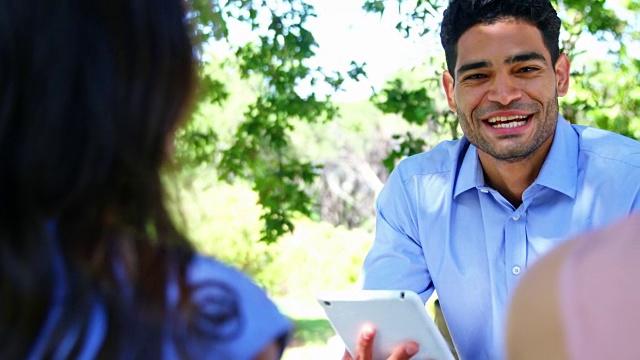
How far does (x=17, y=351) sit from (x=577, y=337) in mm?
510

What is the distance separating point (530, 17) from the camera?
286 centimetres

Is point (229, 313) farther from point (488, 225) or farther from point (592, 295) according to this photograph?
point (488, 225)

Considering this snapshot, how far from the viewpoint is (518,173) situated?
9.16 feet

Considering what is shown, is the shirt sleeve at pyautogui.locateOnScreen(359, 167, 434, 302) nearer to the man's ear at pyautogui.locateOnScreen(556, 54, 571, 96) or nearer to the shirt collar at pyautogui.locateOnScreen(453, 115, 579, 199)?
the shirt collar at pyautogui.locateOnScreen(453, 115, 579, 199)

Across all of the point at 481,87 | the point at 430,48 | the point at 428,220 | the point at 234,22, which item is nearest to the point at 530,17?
the point at 481,87

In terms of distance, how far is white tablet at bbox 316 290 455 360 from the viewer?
7.22 ft

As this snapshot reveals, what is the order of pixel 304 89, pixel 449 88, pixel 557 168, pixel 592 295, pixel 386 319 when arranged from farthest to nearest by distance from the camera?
pixel 304 89 → pixel 449 88 → pixel 557 168 → pixel 386 319 → pixel 592 295

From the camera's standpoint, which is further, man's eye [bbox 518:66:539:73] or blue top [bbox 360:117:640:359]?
man's eye [bbox 518:66:539:73]

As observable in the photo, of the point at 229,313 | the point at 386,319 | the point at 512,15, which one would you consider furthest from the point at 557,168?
the point at 229,313

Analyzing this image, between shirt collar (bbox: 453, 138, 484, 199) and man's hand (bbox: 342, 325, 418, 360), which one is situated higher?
shirt collar (bbox: 453, 138, 484, 199)

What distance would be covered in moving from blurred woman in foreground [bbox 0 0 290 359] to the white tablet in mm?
1267

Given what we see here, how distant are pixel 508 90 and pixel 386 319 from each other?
0.91 meters

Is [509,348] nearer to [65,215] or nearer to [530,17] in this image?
[65,215]

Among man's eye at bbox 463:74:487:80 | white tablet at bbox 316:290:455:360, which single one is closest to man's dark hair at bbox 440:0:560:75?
man's eye at bbox 463:74:487:80
